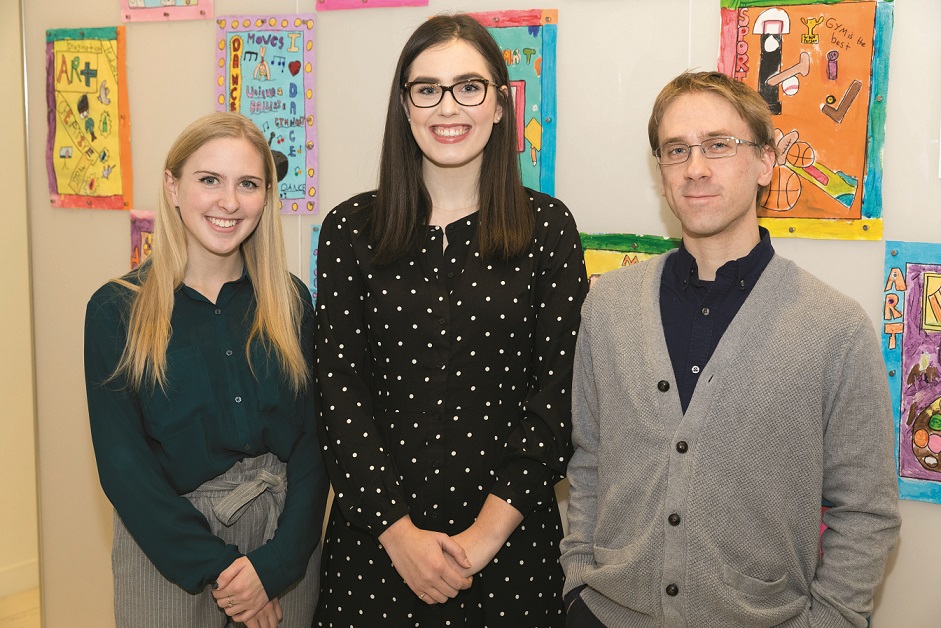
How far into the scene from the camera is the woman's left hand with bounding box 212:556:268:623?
176cm

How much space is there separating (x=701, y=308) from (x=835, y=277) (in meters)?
0.59

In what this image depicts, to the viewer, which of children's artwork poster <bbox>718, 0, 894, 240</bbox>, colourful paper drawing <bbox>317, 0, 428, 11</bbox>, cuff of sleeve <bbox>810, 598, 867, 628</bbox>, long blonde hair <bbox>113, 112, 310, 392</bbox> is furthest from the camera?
colourful paper drawing <bbox>317, 0, 428, 11</bbox>

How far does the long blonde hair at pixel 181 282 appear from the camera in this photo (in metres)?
1.77

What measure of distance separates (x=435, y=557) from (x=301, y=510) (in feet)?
1.11

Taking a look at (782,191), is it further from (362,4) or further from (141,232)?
(141,232)

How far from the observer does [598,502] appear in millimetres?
1695

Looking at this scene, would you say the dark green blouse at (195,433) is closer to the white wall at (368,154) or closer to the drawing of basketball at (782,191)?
the white wall at (368,154)

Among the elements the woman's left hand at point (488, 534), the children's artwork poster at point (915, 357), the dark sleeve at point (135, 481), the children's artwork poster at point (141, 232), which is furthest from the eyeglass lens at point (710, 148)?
the children's artwork poster at point (141, 232)

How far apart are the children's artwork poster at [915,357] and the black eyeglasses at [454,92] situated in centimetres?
98

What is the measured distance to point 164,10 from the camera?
2.65 metres

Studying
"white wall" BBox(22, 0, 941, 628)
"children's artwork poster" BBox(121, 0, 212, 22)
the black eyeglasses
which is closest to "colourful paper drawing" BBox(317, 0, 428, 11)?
"white wall" BBox(22, 0, 941, 628)

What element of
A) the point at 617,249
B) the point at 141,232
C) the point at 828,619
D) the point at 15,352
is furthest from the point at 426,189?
the point at 15,352

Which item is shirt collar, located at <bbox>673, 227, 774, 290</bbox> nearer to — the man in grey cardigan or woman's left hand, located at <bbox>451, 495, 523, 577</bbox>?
the man in grey cardigan

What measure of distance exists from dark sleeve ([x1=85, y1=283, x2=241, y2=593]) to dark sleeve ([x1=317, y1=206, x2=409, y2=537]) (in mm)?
299
